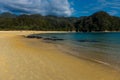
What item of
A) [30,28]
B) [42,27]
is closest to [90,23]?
[42,27]

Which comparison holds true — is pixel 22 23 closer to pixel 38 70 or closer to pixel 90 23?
pixel 90 23

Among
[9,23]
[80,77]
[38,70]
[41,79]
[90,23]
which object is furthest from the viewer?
[90,23]

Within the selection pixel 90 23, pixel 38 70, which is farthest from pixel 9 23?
pixel 38 70

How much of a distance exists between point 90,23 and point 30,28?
65446 mm

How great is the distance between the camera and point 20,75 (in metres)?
7.99

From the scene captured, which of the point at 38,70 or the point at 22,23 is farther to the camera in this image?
the point at 22,23

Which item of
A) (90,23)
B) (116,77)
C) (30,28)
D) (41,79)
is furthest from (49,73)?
(90,23)

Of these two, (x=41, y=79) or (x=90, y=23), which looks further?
(x=90, y=23)

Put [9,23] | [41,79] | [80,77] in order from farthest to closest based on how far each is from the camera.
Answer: [9,23], [80,77], [41,79]

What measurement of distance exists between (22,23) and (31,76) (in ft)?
543

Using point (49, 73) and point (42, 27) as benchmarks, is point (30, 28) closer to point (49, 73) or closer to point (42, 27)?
point (42, 27)

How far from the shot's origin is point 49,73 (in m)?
8.52

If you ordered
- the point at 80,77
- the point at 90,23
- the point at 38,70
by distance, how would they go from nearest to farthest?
the point at 80,77 < the point at 38,70 < the point at 90,23

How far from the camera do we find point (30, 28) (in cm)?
16212
